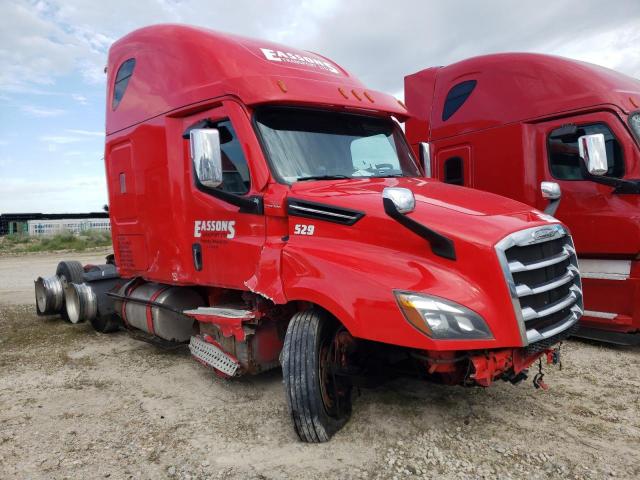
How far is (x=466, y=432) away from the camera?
362 cm

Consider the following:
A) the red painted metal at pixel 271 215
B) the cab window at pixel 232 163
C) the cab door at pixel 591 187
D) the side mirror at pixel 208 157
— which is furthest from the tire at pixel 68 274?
the cab door at pixel 591 187

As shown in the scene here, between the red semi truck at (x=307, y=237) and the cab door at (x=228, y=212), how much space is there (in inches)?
0.7

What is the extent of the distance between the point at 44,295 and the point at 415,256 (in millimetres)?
6750

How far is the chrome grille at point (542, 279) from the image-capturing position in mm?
3115

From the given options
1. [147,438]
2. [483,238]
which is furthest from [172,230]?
[483,238]

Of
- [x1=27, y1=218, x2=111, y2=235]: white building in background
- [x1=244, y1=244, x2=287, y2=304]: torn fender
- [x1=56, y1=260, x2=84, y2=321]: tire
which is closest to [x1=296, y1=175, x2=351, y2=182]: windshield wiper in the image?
[x1=244, y1=244, x2=287, y2=304]: torn fender

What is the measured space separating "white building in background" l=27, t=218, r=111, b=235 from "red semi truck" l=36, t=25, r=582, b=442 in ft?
99.0

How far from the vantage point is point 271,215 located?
3945 millimetres

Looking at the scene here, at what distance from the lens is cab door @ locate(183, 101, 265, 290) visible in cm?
409

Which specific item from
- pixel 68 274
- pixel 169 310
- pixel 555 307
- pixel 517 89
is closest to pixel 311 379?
pixel 555 307

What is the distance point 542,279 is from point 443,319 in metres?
0.93

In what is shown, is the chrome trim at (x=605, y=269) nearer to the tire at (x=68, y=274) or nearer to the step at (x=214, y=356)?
the step at (x=214, y=356)

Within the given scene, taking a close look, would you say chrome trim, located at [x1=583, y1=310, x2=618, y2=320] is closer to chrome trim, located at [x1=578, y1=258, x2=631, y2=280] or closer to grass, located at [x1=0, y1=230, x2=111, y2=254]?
chrome trim, located at [x1=578, y1=258, x2=631, y2=280]

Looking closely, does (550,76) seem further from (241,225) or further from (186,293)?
(186,293)
